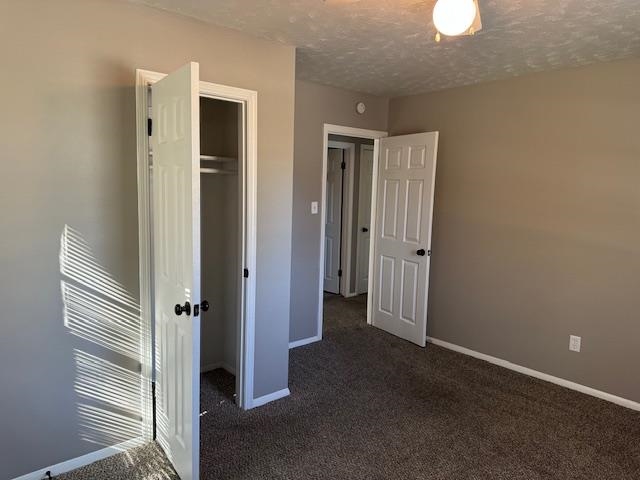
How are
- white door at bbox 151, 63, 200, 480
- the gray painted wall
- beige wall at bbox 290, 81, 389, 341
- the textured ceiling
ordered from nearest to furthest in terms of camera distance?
white door at bbox 151, 63, 200, 480 < the gray painted wall < the textured ceiling < beige wall at bbox 290, 81, 389, 341

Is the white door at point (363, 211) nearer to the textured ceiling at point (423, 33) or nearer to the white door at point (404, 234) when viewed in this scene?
the white door at point (404, 234)

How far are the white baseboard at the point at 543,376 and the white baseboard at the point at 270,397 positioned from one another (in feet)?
5.92

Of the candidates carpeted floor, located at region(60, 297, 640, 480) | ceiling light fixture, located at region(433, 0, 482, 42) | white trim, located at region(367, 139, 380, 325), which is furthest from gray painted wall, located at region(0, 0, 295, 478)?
white trim, located at region(367, 139, 380, 325)

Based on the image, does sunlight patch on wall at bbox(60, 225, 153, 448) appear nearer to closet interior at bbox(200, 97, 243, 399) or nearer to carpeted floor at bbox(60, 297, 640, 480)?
carpeted floor at bbox(60, 297, 640, 480)

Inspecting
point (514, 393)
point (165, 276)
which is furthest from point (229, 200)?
point (514, 393)

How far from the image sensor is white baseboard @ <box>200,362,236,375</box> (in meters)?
3.47

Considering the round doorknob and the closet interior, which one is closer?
the round doorknob

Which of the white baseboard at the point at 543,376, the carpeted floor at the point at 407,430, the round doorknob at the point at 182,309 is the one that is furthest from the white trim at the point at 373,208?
the round doorknob at the point at 182,309

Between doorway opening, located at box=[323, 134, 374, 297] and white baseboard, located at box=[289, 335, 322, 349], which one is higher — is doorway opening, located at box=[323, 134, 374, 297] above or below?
above

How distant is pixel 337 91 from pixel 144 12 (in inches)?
85.6

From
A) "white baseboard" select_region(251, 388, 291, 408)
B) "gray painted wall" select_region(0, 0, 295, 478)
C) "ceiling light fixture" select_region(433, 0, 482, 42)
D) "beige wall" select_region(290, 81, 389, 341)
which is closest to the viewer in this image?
"ceiling light fixture" select_region(433, 0, 482, 42)

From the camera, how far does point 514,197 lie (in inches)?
141

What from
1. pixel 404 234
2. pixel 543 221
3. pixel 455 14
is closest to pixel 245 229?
pixel 455 14

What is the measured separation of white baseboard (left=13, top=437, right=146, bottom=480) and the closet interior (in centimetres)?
78
